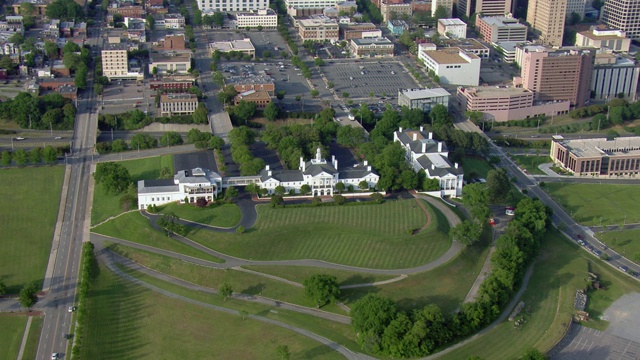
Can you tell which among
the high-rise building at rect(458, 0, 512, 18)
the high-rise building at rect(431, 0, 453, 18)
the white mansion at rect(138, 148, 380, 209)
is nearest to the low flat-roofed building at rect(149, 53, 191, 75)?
the white mansion at rect(138, 148, 380, 209)

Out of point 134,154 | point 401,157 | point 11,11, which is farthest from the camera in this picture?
point 11,11

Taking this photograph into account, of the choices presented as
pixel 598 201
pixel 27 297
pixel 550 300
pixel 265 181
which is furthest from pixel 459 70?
pixel 27 297

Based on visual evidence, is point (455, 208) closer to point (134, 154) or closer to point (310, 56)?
point (134, 154)

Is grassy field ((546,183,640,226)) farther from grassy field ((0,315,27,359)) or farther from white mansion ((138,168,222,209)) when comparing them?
grassy field ((0,315,27,359))

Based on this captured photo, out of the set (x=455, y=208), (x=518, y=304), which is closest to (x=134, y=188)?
(x=455, y=208)

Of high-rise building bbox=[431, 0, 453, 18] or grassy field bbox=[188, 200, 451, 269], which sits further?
high-rise building bbox=[431, 0, 453, 18]

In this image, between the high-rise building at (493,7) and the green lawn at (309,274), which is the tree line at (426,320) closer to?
the green lawn at (309,274)

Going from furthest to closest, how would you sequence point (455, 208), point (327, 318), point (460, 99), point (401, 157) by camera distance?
point (460, 99) < point (401, 157) < point (455, 208) < point (327, 318)

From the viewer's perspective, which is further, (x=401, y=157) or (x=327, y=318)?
(x=401, y=157)
